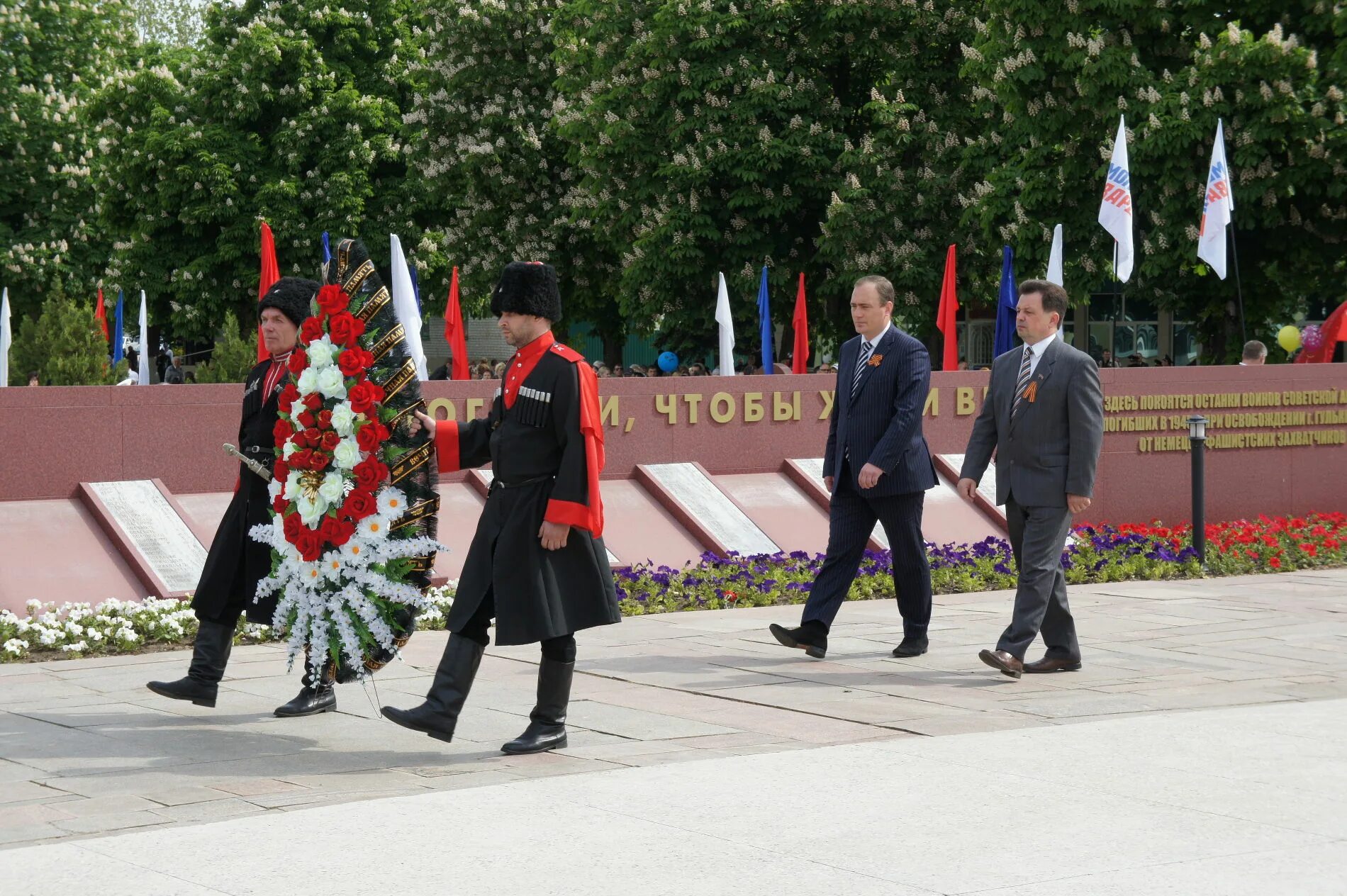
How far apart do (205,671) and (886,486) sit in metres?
3.52

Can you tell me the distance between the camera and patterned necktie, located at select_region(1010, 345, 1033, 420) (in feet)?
28.6

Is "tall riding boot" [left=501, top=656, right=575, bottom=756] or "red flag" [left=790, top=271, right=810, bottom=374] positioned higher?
"red flag" [left=790, top=271, right=810, bottom=374]

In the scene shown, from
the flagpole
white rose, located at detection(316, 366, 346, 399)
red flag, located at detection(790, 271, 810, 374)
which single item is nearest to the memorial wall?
the flagpole

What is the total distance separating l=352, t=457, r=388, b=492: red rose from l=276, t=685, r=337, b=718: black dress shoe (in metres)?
1.05


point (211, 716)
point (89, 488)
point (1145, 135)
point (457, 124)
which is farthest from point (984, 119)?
point (211, 716)

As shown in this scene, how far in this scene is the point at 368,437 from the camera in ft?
22.6

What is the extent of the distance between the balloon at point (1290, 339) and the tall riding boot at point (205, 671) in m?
25.6

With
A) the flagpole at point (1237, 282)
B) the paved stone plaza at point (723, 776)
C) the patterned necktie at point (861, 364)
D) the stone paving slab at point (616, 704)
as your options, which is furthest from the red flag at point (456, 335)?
the patterned necktie at point (861, 364)

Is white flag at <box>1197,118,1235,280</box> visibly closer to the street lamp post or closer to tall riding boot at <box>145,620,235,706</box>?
the street lamp post

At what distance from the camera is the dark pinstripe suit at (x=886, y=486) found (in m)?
9.02

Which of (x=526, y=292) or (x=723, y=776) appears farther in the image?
(x=526, y=292)

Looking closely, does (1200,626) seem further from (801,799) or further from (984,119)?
(984,119)

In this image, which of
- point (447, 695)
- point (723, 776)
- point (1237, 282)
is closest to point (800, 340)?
point (1237, 282)

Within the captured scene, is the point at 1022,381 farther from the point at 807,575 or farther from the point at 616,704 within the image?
the point at 807,575
